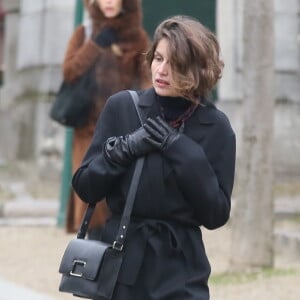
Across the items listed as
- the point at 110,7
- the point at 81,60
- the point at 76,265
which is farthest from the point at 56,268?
the point at 76,265

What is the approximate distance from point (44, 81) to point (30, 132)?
961mm

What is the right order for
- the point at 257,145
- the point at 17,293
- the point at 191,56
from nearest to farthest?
the point at 191,56 → the point at 17,293 → the point at 257,145

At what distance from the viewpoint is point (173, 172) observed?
4023 millimetres

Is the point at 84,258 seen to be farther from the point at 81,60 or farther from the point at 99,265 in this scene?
the point at 81,60

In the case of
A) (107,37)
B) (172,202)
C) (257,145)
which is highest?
(107,37)

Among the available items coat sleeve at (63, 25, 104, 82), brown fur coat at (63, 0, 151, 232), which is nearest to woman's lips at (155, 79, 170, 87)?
brown fur coat at (63, 0, 151, 232)

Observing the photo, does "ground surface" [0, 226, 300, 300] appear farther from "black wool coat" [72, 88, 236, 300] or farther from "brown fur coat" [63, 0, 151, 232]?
"black wool coat" [72, 88, 236, 300]

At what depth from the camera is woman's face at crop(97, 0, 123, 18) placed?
7.84 meters

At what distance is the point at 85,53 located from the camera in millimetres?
7980

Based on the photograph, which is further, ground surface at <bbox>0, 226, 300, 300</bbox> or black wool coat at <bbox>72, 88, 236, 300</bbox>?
ground surface at <bbox>0, 226, 300, 300</bbox>

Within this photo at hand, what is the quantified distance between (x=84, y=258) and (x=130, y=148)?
423mm

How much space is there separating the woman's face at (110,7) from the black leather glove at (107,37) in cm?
11

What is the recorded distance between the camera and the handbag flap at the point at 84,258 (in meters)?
4.03

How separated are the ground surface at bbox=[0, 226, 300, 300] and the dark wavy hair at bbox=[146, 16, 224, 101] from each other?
346 cm
